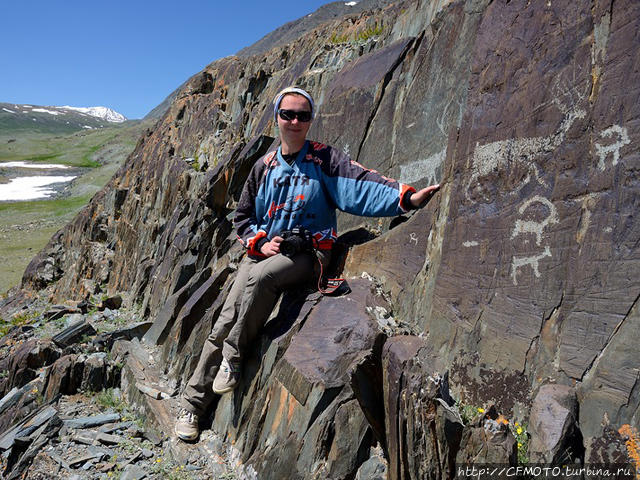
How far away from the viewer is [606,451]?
11.7ft

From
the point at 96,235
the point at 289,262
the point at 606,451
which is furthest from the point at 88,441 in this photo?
the point at 96,235

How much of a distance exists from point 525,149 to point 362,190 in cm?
213

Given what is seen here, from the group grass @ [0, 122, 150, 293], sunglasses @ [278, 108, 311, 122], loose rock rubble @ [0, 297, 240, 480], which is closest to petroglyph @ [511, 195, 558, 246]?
sunglasses @ [278, 108, 311, 122]

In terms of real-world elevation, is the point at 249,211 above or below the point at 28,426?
above

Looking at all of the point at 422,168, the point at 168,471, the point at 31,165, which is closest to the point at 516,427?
the point at 422,168

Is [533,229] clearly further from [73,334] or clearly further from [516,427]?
[73,334]

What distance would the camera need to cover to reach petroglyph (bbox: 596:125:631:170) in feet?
13.3

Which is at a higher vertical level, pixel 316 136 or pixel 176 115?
pixel 176 115

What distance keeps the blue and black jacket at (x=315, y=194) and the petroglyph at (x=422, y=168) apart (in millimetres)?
791

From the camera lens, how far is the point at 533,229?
4.62 m

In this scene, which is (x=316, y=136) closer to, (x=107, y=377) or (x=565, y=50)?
(x=565, y=50)

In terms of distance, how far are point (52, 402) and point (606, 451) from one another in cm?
954

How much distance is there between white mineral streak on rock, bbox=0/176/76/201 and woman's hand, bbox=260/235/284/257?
84204mm

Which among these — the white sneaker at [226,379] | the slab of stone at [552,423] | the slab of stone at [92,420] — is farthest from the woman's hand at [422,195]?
the slab of stone at [92,420]
